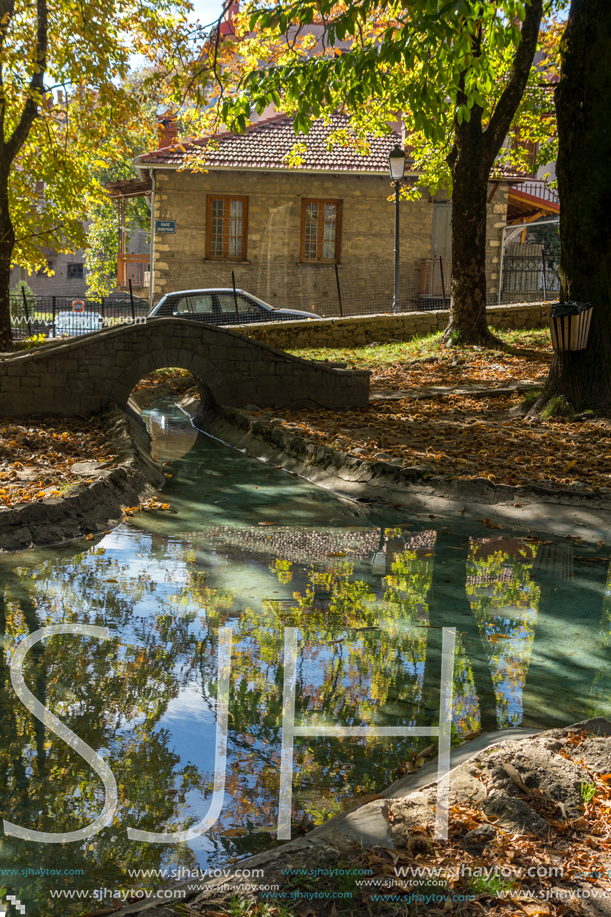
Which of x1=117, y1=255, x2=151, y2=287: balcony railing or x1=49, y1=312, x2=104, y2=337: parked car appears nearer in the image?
x1=49, y1=312, x2=104, y2=337: parked car

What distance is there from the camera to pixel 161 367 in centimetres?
1247

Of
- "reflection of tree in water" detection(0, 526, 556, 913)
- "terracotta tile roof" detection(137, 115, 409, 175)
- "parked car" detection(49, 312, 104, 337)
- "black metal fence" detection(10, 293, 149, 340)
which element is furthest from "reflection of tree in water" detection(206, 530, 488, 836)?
"parked car" detection(49, 312, 104, 337)

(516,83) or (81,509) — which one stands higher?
(516,83)

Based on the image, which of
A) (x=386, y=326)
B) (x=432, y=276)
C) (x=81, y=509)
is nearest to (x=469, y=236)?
(x=386, y=326)

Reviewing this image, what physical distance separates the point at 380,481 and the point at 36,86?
11.1 metres

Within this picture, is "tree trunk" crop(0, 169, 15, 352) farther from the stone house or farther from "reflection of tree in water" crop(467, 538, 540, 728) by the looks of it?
"reflection of tree in water" crop(467, 538, 540, 728)

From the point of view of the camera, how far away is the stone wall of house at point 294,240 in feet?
75.6

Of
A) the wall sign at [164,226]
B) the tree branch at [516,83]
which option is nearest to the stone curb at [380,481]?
the tree branch at [516,83]

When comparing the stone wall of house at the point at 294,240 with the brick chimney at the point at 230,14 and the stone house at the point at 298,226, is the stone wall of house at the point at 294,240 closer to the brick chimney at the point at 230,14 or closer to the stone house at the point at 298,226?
the stone house at the point at 298,226

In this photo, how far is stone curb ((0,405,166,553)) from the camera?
6668 mm

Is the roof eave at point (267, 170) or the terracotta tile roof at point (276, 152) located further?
the terracotta tile roof at point (276, 152)

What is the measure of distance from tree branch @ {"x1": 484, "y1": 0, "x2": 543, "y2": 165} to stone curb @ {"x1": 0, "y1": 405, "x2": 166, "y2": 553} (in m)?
9.85

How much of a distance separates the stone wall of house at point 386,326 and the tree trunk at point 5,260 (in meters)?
6.59

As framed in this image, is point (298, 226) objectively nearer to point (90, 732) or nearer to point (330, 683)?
point (330, 683)
